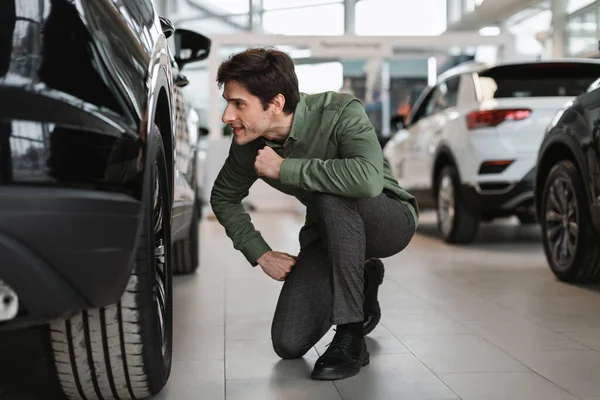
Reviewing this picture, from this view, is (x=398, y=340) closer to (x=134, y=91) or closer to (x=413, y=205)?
(x=413, y=205)

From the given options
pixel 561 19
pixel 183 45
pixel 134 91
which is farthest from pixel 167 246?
pixel 561 19

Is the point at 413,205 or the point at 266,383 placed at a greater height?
the point at 413,205

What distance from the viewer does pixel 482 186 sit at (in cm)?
630

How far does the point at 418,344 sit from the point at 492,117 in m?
3.46

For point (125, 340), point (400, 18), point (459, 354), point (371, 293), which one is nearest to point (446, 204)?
point (371, 293)

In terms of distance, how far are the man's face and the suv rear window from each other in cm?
406

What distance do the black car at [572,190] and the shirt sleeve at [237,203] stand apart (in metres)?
1.86

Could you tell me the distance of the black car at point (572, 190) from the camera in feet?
13.3

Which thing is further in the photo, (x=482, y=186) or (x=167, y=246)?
(x=482, y=186)

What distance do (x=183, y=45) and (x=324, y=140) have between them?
4.92 ft

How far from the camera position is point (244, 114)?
2.61 meters

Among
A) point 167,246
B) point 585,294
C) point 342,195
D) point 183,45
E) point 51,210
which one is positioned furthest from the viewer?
point 585,294

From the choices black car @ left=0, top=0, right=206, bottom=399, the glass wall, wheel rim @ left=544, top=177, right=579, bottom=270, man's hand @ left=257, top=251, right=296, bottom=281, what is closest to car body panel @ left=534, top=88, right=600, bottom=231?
wheel rim @ left=544, top=177, right=579, bottom=270

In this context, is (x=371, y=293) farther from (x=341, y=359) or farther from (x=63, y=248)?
(x=63, y=248)
